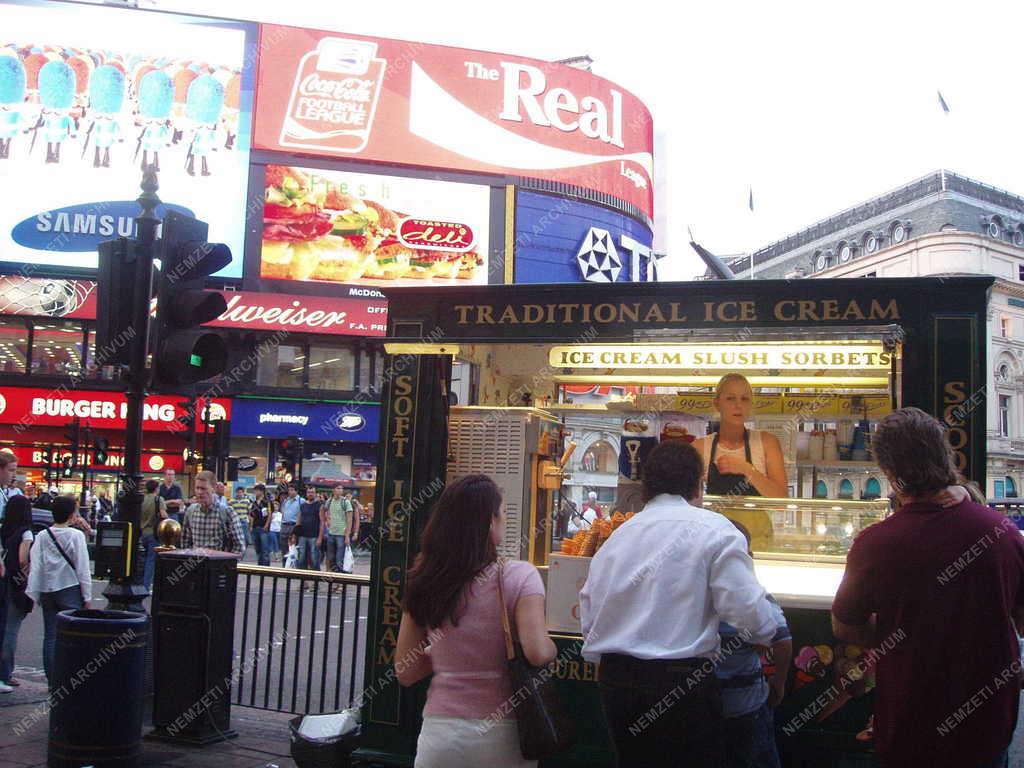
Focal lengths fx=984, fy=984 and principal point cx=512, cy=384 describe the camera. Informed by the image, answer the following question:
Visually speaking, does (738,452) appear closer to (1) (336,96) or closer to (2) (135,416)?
(2) (135,416)

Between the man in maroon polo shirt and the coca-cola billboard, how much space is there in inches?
1216

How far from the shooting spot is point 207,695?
6.61 metres

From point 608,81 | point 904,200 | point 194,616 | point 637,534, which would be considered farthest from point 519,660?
point 904,200

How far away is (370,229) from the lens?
106 ft

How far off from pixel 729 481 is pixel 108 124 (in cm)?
2982

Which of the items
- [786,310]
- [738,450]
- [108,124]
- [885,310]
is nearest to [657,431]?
[738,450]

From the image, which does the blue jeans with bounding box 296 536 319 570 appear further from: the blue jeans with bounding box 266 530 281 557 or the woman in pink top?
the woman in pink top

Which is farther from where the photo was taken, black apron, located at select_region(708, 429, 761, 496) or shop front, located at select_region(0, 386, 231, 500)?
shop front, located at select_region(0, 386, 231, 500)

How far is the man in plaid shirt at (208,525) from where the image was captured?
10.2 meters

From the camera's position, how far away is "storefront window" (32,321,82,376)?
31922mm

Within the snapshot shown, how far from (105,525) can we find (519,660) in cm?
399

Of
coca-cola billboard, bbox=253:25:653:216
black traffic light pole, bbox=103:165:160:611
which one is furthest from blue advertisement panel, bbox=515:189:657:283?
black traffic light pole, bbox=103:165:160:611

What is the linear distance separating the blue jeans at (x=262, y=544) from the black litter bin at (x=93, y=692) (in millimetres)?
16066

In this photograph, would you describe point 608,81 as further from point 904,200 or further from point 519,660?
point 519,660
